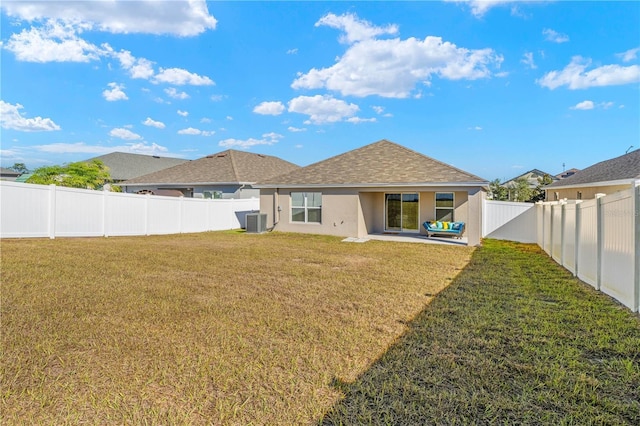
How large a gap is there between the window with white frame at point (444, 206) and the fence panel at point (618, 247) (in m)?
9.93

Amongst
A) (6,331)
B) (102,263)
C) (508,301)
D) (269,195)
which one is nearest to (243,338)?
(6,331)

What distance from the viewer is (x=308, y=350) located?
370 centimetres

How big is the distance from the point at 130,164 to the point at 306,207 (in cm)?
2641

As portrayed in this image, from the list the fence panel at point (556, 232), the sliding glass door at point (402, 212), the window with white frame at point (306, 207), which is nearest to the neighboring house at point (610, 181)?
the fence panel at point (556, 232)

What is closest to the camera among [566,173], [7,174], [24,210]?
[24,210]

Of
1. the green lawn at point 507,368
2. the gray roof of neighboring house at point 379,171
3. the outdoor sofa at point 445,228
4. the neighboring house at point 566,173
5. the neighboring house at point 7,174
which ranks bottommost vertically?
the green lawn at point 507,368

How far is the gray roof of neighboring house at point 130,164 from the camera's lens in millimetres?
33188

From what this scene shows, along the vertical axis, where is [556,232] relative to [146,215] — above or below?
below

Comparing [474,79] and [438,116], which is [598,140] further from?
[474,79]

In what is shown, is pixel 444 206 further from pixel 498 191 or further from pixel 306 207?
pixel 498 191

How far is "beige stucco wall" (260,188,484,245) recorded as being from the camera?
15.8 metres

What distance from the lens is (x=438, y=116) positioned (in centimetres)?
2519

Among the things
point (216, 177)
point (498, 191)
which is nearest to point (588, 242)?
point (216, 177)

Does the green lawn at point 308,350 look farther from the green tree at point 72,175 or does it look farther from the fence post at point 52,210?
the green tree at point 72,175
